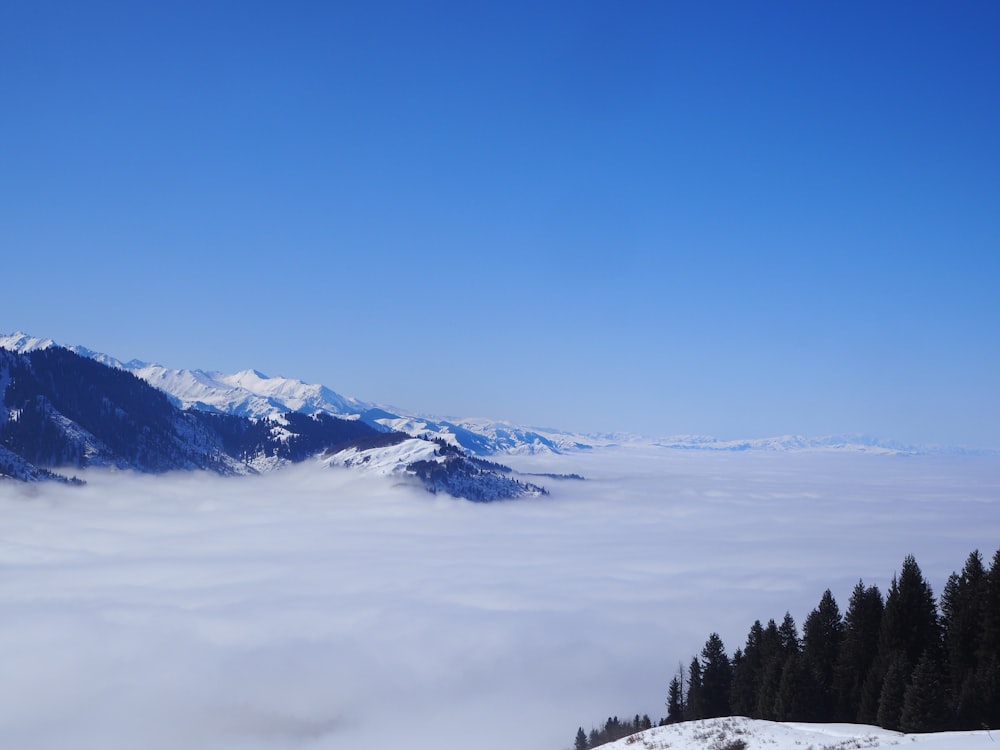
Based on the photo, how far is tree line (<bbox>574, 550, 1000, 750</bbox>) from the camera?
48.6m

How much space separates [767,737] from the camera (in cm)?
4788

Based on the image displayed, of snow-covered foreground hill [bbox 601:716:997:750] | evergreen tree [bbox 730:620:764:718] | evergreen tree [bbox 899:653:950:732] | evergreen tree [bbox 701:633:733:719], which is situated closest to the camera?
snow-covered foreground hill [bbox 601:716:997:750]

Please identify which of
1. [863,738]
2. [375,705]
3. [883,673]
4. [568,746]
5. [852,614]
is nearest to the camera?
[863,738]

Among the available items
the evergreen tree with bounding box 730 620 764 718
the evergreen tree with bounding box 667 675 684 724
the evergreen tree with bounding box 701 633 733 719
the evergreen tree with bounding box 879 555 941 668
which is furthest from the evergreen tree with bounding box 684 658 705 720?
the evergreen tree with bounding box 879 555 941 668

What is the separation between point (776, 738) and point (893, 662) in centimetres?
1202

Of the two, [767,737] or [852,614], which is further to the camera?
[852,614]

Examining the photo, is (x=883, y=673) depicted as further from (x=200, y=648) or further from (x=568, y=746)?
(x=200, y=648)

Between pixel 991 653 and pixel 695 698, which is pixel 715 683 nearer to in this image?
pixel 695 698

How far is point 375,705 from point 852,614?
134 m

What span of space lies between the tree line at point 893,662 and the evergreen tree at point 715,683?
0.41m

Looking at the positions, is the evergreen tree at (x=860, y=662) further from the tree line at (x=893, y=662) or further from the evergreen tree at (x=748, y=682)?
the evergreen tree at (x=748, y=682)

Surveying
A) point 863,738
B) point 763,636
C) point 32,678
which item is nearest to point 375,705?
point 32,678

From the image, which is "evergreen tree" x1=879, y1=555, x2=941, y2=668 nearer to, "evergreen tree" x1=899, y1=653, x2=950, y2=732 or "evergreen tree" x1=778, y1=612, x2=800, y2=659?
"evergreen tree" x1=899, y1=653, x2=950, y2=732

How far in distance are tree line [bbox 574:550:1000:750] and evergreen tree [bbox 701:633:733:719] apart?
0.41 metres
